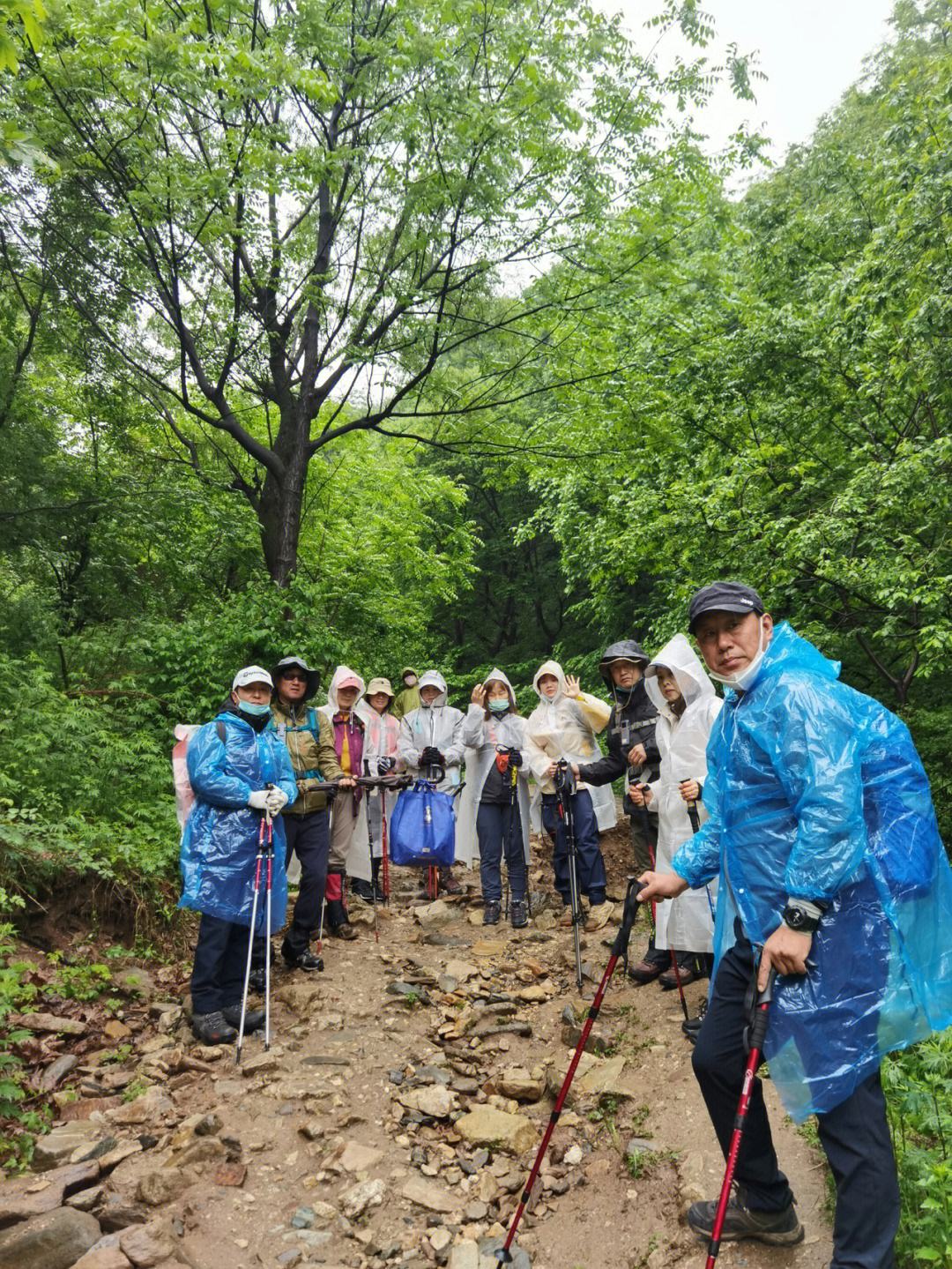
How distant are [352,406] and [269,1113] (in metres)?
15.5

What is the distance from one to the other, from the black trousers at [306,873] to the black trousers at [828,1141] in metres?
3.79

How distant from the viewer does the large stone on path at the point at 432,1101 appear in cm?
406

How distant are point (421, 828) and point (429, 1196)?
4.16 m

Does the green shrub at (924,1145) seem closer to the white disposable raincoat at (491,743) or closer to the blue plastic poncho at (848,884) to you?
the blue plastic poncho at (848,884)

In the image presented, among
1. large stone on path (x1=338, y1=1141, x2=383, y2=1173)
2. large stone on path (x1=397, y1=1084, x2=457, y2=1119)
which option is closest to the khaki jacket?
large stone on path (x1=397, y1=1084, x2=457, y2=1119)

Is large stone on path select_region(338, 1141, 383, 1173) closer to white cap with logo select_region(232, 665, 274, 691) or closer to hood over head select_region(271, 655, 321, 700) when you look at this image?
white cap with logo select_region(232, 665, 274, 691)

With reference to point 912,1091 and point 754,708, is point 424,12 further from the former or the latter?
point 912,1091

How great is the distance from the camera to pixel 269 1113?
4.01 meters

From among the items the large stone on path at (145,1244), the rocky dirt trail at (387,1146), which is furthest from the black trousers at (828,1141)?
the large stone on path at (145,1244)

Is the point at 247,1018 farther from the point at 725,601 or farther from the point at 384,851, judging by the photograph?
the point at 725,601

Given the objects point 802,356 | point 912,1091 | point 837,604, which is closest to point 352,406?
point 802,356

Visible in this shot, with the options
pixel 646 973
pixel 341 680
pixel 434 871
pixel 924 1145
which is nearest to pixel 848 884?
pixel 924 1145

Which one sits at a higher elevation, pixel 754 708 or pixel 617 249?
pixel 617 249

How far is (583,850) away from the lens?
7.02 metres
